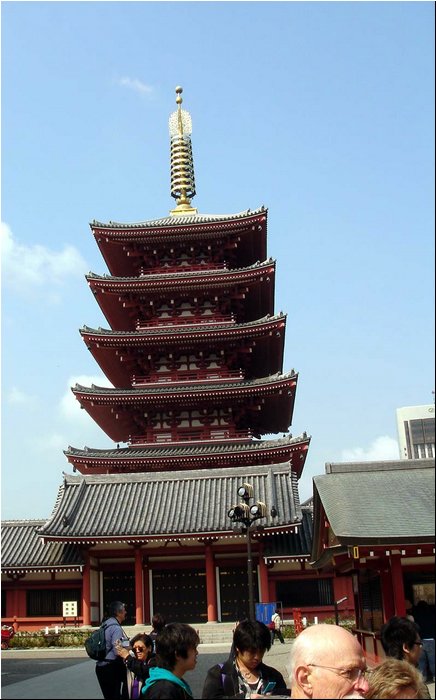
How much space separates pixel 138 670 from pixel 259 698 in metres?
4.42

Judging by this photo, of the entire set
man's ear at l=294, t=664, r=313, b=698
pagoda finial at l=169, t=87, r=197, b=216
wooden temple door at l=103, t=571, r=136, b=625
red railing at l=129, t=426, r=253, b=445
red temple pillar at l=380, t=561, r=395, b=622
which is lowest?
wooden temple door at l=103, t=571, r=136, b=625

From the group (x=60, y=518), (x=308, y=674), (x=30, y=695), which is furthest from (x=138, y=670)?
(x=60, y=518)

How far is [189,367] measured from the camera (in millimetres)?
31375

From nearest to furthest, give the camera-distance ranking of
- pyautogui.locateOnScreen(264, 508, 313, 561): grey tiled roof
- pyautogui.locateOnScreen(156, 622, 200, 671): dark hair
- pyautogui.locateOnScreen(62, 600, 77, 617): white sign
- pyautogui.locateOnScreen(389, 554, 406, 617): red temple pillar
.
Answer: pyautogui.locateOnScreen(156, 622, 200, 671): dark hair, pyautogui.locateOnScreen(389, 554, 406, 617): red temple pillar, pyautogui.locateOnScreen(264, 508, 313, 561): grey tiled roof, pyautogui.locateOnScreen(62, 600, 77, 617): white sign

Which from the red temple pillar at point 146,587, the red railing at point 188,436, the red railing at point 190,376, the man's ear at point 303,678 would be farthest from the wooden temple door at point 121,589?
the man's ear at point 303,678

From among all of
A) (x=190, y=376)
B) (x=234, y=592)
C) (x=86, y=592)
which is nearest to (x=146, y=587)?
(x=86, y=592)

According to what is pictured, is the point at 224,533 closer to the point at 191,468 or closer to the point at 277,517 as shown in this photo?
the point at 277,517

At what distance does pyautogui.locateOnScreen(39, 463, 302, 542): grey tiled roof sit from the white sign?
2.68 metres

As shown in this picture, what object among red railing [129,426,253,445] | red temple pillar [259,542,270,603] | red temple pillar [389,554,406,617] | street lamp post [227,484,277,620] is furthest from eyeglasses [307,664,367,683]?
red railing [129,426,253,445]

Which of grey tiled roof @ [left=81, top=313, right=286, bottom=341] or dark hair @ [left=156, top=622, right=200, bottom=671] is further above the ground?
grey tiled roof @ [left=81, top=313, right=286, bottom=341]

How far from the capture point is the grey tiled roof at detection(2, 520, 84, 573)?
25812mm

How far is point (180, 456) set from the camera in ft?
93.4

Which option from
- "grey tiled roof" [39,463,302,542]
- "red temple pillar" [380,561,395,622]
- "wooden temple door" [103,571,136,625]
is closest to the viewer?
"red temple pillar" [380,561,395,622]

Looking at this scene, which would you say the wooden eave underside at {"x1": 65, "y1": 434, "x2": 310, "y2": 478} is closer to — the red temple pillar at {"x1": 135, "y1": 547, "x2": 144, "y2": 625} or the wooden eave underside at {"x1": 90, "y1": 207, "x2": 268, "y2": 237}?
the red temple pillar at {"x1": 135, "y1": 547, "x2": 144, "y2": 625}
